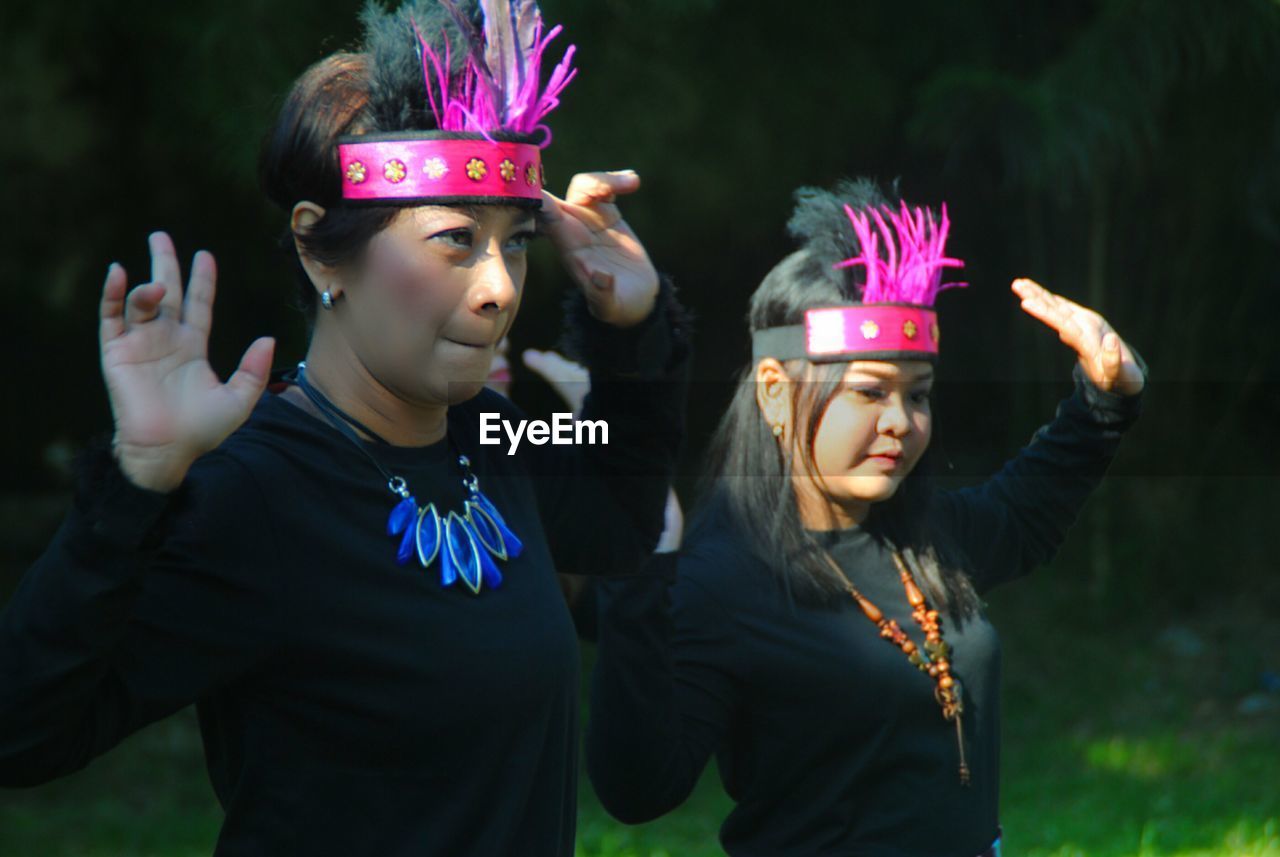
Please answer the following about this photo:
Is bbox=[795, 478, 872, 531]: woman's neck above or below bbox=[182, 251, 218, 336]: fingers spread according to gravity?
below

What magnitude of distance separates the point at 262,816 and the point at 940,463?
1.72 metres

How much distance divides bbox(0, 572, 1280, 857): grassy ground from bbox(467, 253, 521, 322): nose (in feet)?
10.6

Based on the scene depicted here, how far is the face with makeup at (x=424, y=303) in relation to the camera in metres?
1.81

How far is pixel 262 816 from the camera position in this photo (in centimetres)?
165

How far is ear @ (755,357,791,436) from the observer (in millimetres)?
2859

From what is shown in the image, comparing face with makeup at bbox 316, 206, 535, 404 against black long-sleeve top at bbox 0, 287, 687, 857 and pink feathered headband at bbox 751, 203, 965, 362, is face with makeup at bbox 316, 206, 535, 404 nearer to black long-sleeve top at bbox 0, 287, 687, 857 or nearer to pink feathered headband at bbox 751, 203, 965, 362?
black long-sleeve top at bbox 0, 287, 687, 857

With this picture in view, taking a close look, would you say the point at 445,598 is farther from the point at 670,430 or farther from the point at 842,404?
the point at 842,404

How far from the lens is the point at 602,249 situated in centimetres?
A: 204

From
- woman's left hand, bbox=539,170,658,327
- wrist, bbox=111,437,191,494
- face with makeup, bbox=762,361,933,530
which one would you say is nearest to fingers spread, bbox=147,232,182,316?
wrist, bbox=111,437,191,494

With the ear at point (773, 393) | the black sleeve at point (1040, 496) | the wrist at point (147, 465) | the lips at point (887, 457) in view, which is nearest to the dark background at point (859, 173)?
the black sleeve at point (1040, 496)

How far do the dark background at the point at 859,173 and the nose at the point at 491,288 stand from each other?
3.11m

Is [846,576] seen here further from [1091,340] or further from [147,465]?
[147,465]

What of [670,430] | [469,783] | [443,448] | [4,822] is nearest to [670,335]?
[670,430]

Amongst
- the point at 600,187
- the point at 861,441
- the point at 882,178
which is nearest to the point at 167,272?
the point at 600,187
